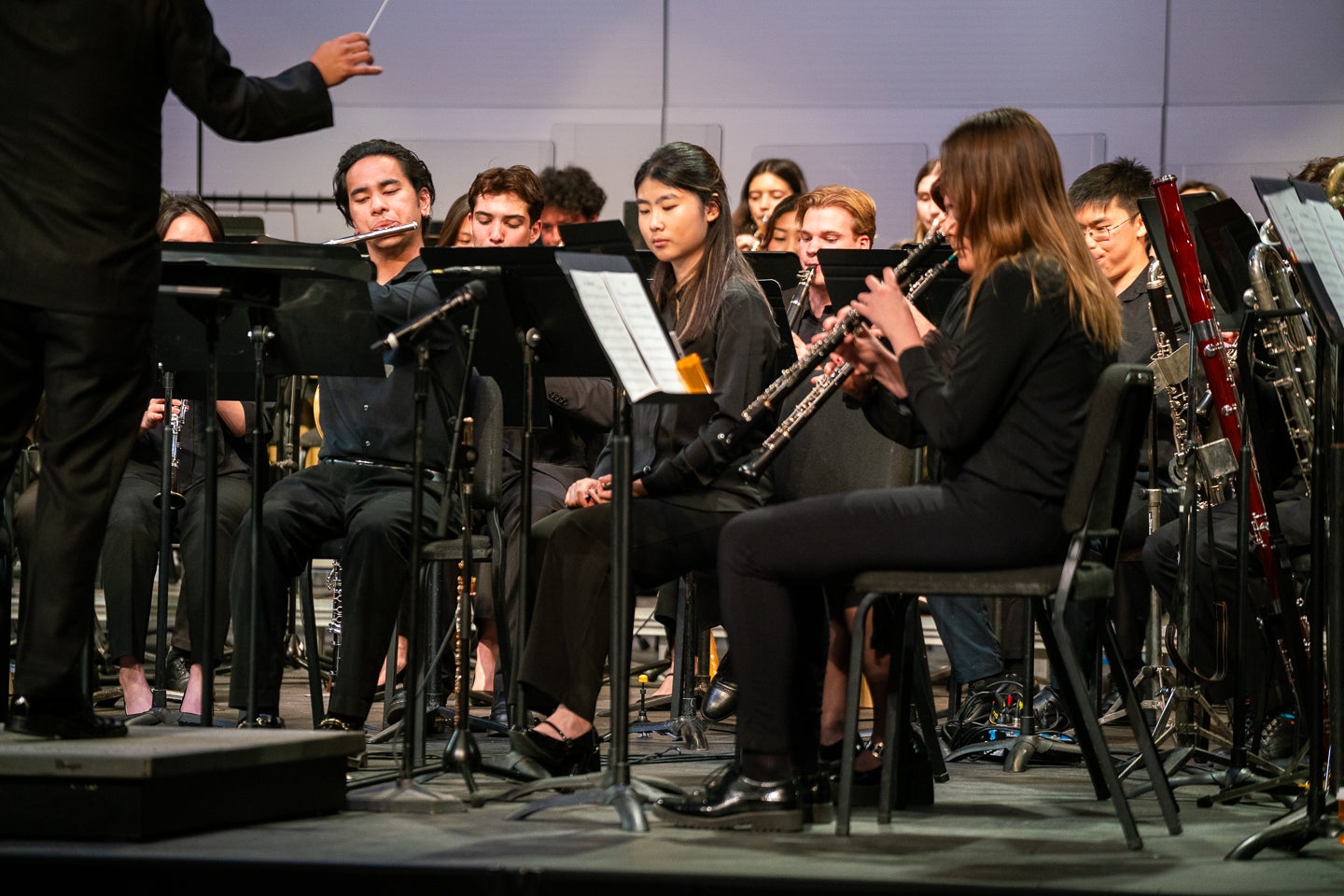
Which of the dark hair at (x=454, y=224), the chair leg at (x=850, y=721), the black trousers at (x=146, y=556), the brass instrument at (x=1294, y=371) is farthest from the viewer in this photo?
the dark hair at (x=454, y=224)

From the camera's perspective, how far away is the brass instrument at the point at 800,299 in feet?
13.8

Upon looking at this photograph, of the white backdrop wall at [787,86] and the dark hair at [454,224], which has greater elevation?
the white backdrop wall at [787,86]

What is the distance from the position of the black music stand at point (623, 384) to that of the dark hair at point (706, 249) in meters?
0.70

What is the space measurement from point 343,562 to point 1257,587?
2.07 metres

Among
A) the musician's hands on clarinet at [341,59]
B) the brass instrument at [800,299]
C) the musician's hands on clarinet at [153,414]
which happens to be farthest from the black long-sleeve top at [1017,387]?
the musician's hands on clarinet at [153,414]

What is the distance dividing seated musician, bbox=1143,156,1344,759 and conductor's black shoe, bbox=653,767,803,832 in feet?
3.24

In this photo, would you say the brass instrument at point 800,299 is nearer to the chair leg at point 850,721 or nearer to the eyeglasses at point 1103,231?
the eyeglasses at point 1103,231

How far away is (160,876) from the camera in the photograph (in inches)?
85.6

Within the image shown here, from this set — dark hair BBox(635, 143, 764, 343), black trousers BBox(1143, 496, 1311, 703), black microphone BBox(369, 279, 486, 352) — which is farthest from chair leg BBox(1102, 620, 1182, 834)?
black microphone BBox(369, 279, 486, 352)

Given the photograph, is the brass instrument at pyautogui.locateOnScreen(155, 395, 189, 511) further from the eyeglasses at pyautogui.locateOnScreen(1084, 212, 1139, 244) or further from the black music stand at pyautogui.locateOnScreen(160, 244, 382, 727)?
the eyeglasses at pyautogui.locateOnScreen(1084, 212, 1139, 244)

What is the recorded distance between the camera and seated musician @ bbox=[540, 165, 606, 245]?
227 inches

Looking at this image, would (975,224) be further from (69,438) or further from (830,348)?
(69,438)

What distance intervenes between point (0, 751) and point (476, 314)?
1.06 metres

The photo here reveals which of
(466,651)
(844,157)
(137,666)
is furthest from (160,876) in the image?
(844,157)
